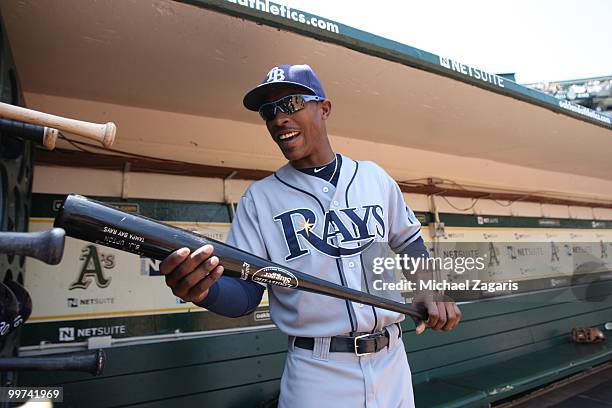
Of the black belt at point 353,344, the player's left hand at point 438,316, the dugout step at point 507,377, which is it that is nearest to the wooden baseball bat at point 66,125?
the black belt at point 353,344

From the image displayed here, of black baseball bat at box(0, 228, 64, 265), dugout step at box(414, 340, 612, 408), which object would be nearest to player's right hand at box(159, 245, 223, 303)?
A: black baseball bat at box(0, 228, 64, 265)

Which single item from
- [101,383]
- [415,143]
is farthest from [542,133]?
[101,383]

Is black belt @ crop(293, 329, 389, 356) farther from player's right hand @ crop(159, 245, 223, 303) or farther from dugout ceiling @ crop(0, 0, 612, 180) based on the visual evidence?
dugout ceiling @ crop(0, 0, 612, 180)

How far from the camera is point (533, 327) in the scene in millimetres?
4602

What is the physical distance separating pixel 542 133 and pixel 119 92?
138 inches

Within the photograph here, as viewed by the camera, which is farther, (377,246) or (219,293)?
(377,246)

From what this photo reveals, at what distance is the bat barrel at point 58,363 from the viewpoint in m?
0.85

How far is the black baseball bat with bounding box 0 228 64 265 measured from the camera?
0.60 m

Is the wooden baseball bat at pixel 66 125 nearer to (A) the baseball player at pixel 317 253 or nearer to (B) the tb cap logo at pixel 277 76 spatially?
(A) the baseball player at pixel 317 253

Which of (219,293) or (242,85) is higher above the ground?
(242,85)

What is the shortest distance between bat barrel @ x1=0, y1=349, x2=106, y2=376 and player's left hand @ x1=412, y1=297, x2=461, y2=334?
38.3 inches

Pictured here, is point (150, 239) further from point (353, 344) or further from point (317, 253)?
point (353, 344)

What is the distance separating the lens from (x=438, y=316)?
137 centimetres

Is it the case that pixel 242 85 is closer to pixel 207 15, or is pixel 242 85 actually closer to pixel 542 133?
pixel 207 15
